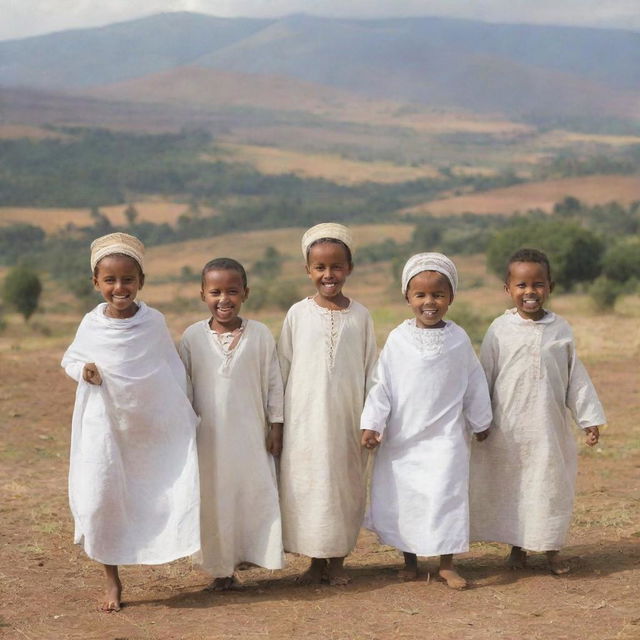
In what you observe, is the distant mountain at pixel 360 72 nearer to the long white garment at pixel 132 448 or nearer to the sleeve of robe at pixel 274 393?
the sleeve of robe at pixel 274 393

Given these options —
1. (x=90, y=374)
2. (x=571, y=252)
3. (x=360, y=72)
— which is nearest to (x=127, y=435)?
(x=90, y=374)

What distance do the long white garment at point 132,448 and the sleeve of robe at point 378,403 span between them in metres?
0.79

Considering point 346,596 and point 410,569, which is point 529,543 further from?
point 346,596

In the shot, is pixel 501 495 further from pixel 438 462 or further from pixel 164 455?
pixel 164 455

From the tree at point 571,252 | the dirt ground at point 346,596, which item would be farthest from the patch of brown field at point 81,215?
the dirt ground at point 346,596

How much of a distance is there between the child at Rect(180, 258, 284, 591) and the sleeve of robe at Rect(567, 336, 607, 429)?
4.79 ft

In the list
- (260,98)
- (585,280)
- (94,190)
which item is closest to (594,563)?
(585,280)

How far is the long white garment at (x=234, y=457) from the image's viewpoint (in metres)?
5.21

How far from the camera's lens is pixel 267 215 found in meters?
69.4

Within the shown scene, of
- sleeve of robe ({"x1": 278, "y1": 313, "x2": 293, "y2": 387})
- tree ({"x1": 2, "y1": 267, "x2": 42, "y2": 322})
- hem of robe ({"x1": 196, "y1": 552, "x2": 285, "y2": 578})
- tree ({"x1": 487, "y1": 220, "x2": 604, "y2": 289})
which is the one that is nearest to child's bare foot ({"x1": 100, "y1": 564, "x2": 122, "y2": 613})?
hem of robe ({"x1": 196, "y1": 552, "x2": 285, "y2": 578})

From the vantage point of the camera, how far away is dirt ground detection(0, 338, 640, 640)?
15.4 feet

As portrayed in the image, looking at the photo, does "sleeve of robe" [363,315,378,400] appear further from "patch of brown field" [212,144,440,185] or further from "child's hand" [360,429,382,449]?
"patch of brown field" [212,144,440,185]

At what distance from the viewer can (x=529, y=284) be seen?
5.40 m

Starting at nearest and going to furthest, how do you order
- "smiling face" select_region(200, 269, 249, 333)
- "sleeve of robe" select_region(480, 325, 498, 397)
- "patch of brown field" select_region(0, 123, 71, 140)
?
1. "smiling face" select_region(200, 269, 249, 333)
2. "sleeve of robe" select_region(480, 325, 498, 397)
3. "patch of brown field" select_region(0, 123, 71, 140)
